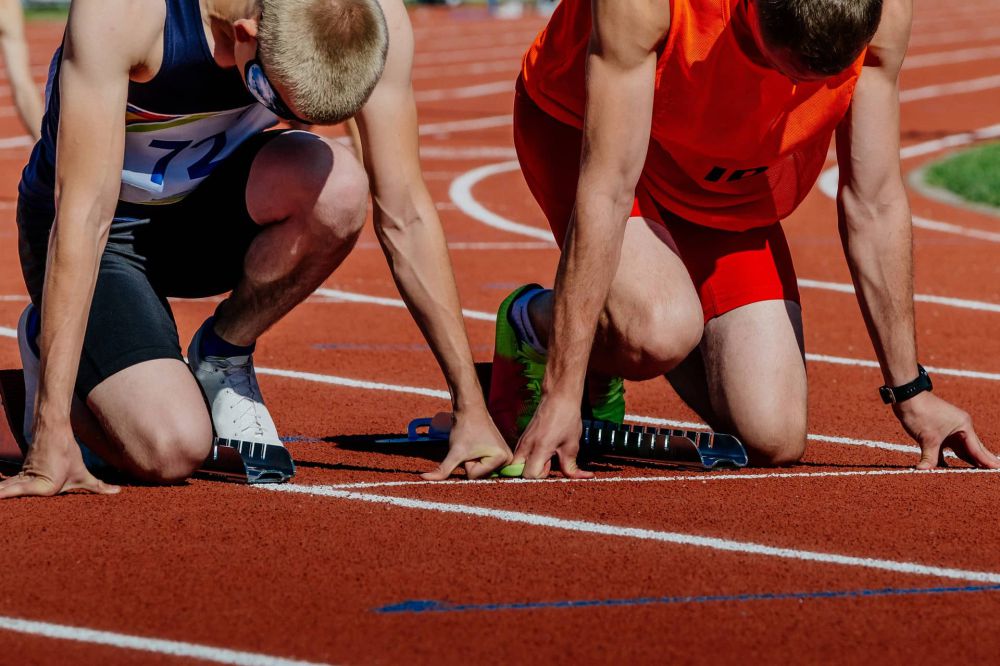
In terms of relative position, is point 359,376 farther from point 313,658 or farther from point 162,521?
point 313,658

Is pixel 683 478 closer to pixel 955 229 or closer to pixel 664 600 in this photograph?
pixel 664 600

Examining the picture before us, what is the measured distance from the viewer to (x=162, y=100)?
14.9 feet

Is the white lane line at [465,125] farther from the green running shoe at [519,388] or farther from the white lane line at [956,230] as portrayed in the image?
the green running shoe at [519,388]

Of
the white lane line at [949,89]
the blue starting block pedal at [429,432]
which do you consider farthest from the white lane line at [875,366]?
the white lane line at [949,89]

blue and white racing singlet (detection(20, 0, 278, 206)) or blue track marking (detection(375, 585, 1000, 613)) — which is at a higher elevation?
blue and white racing singlet (detection(20, 0, 278, 206))

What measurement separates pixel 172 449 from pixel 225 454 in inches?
8.8

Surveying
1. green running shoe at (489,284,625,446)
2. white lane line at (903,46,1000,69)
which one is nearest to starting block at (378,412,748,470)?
green running shoe at (489,284,625,446)

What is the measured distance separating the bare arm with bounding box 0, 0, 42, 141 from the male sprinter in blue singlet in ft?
14.5

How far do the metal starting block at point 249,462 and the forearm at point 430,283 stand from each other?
0.53 meters

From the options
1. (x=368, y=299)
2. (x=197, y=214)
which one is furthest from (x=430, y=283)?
(x=368, y=299)

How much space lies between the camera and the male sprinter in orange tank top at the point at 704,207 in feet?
14.5

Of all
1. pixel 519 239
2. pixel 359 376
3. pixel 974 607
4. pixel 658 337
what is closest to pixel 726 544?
pixel 974 607

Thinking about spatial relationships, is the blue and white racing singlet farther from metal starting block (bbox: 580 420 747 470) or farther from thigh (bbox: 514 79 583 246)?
metal starting block (bbox: 580 420 747 470)

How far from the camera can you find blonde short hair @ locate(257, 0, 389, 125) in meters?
4.01
